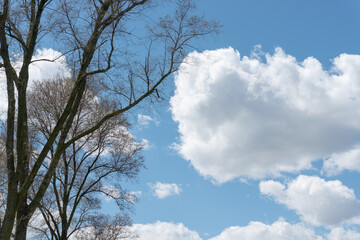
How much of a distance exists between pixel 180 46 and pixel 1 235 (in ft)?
21.9

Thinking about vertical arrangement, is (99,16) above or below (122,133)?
below

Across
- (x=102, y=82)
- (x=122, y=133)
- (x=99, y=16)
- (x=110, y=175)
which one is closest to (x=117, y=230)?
(x=110, y=175)

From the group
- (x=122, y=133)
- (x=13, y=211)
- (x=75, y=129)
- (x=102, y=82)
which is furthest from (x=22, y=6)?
(x=122, y=133)

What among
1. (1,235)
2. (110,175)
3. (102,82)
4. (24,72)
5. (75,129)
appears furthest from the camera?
(110,175)

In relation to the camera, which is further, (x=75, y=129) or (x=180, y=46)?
(x=75, y=129)

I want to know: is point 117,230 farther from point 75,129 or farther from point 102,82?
point 102,82

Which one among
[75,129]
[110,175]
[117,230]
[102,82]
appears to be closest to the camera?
[102,82]

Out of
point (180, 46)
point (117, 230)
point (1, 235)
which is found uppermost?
point (180, 46)

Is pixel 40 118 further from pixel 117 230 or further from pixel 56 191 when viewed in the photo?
pixel 117 230

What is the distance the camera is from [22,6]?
1009 cm

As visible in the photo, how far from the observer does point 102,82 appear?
11047mm

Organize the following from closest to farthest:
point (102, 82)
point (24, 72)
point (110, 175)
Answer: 1. point (24, 72)
2. point (102, 82)
3. point (110, 175)

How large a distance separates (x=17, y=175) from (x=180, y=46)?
5.53 meters

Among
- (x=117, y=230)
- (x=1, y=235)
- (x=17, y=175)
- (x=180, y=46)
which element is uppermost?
(x=180, y=46)
